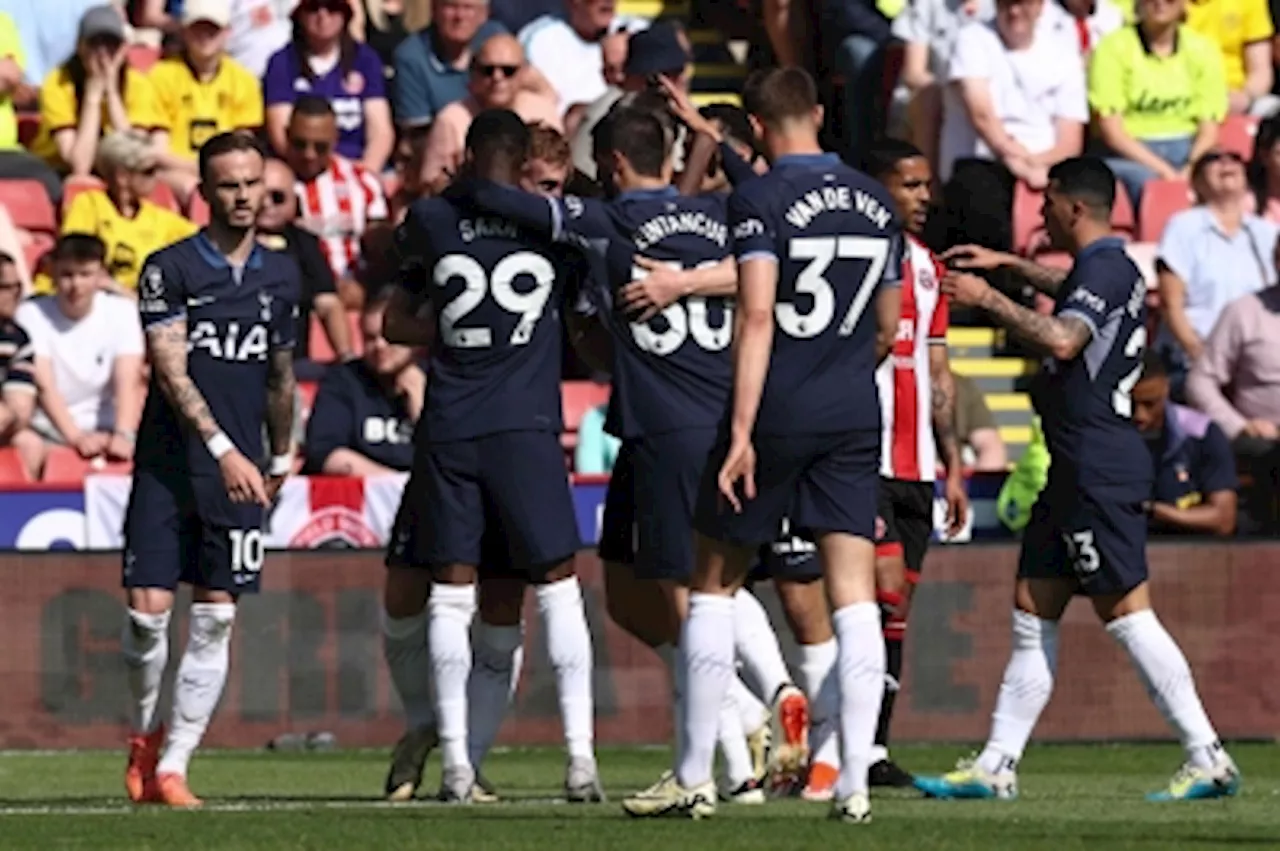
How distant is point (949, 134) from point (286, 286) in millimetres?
8643

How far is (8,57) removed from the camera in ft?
65.1

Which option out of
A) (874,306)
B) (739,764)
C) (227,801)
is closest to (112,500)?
(227,801)

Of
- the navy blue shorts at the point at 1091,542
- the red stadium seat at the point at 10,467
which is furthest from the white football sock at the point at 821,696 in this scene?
the red stadium seat at the point at 10,467

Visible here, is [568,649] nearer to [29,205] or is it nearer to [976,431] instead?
[976,431]

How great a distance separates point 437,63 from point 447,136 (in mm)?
1085

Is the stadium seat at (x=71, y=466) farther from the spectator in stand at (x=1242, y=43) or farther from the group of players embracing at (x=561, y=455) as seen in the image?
the spectator in stand at (x=1242, y=43)

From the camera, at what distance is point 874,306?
35.9 ft

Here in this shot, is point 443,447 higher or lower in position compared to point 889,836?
higher

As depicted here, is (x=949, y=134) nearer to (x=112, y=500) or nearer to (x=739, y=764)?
(x=112, y=500)

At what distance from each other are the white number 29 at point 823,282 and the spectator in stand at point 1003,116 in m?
9.01

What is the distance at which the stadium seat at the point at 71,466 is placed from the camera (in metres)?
17.7

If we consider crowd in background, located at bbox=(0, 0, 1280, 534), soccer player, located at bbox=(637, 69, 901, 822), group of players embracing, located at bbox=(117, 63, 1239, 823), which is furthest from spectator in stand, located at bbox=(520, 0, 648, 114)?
soccer player, located at bbox=(637, 69, 901, 822)

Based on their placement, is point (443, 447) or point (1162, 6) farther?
point (1162, 6)

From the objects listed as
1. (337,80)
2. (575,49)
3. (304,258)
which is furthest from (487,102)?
(304,258)
